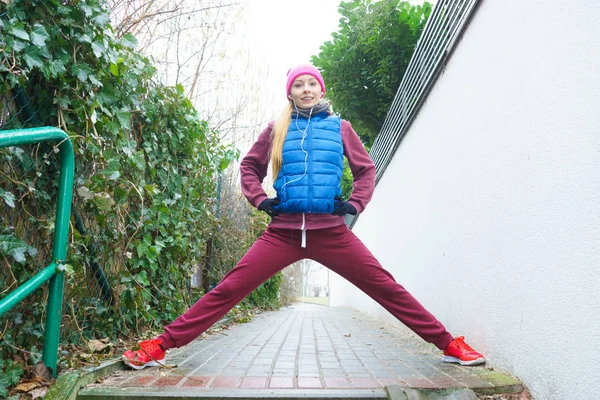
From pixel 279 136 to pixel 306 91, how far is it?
34 centimetres

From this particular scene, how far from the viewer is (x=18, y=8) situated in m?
2.22

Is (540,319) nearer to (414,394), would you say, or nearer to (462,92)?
(414,394)

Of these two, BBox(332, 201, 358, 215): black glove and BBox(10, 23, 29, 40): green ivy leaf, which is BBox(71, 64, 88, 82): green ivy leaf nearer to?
BBox(10, 23, 29, 40): green ivy leaf

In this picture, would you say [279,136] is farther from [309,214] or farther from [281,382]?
[281,382]

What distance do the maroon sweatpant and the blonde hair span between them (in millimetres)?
418

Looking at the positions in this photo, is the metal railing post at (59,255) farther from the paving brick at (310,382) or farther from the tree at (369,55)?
the tree at (369,55)

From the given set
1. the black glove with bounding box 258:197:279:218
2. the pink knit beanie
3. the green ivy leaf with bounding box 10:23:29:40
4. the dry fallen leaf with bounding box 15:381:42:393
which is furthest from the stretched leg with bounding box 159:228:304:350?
the green ivy leaf with bounding box 10:23:29:40

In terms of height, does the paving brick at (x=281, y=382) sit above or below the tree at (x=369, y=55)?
below

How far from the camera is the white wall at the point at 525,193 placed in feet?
5.69

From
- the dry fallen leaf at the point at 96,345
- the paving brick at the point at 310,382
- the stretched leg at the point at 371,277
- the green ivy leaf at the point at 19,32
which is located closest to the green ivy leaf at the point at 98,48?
A: the green ivy leaf at the point at 19,32

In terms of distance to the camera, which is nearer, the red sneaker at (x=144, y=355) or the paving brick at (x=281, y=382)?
the paving brick at (x=281, y=382)

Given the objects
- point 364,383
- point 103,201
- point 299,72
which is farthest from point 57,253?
point 299,72

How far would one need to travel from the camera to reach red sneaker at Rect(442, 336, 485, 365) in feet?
9.08

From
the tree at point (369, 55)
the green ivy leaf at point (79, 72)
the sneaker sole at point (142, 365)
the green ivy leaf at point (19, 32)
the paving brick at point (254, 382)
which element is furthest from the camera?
the tree at point (369, 55)
